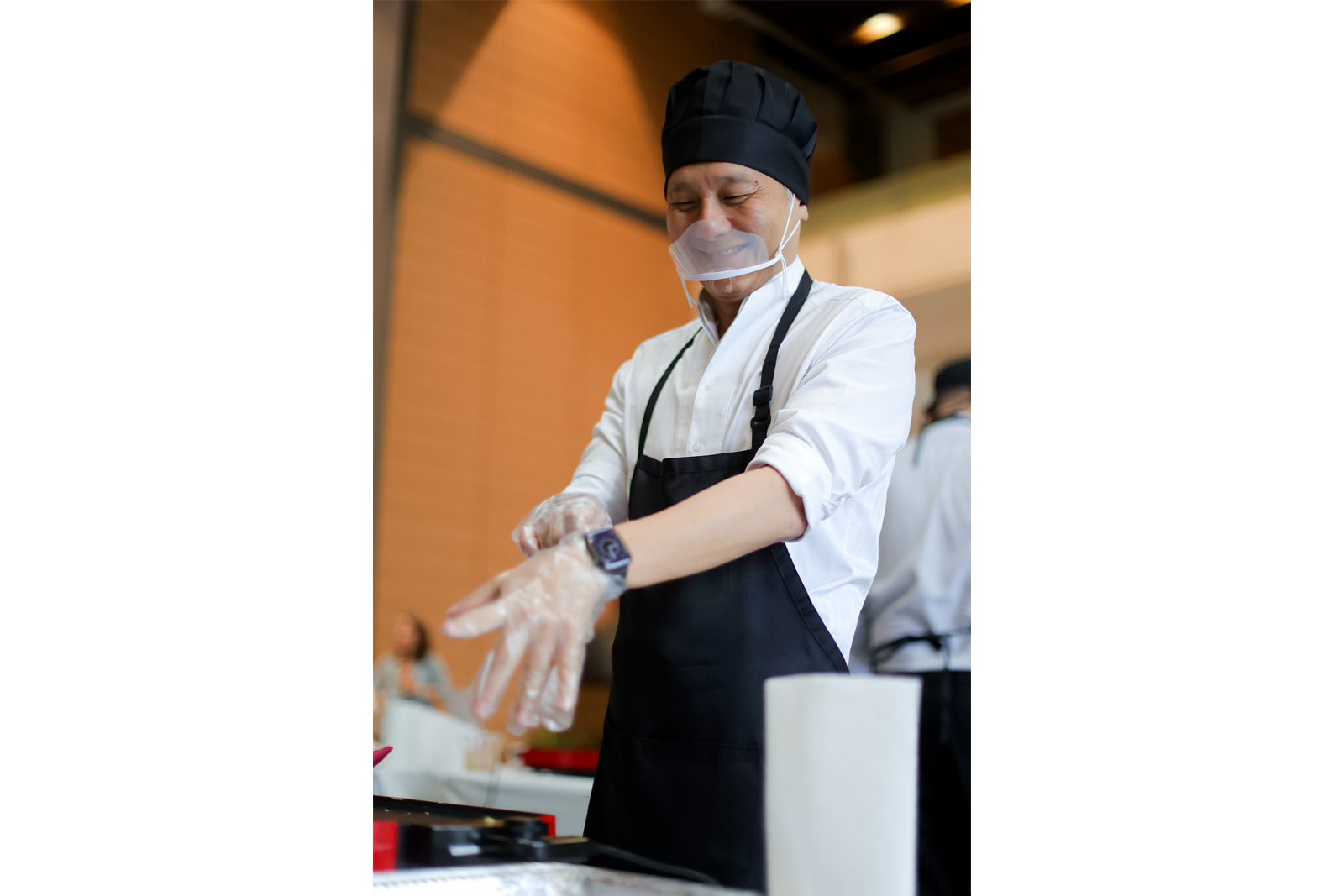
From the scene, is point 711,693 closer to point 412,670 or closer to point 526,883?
point 526,883

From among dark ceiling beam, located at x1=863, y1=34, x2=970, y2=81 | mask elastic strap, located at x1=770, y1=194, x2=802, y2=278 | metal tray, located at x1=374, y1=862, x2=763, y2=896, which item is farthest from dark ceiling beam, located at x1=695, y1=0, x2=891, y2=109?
metal tray, located at x1=374, y1=862, x2=763, y2=896

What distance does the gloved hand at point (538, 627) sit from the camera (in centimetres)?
72

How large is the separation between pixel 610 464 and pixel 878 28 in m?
0.83

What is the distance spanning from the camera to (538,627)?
724mm

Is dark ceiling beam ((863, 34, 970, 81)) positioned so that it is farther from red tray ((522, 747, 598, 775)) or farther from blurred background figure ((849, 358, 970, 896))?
red tray ((522, 747, 598, 775))

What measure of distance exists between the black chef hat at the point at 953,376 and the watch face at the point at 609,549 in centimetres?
77

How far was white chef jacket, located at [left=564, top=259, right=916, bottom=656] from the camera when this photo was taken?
85cm

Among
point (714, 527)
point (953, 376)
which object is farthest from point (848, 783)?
point (953, 376)

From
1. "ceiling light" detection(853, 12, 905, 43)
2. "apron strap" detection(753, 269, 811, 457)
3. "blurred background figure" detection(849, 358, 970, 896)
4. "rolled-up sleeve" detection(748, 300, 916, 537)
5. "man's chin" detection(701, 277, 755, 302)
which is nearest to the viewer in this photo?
"rolled-up sleeve" detection(748, 300, 916, 537)
